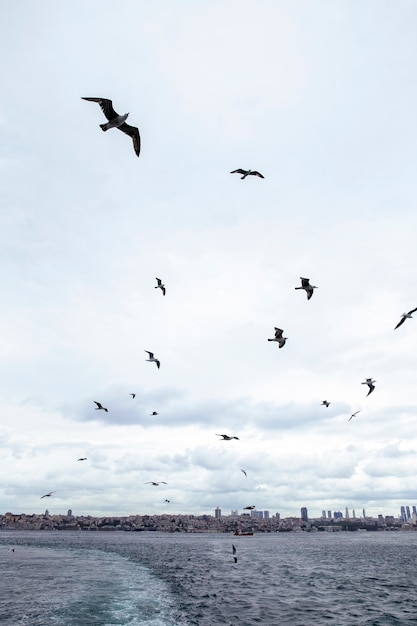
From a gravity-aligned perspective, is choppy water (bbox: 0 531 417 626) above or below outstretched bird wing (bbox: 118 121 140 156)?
below

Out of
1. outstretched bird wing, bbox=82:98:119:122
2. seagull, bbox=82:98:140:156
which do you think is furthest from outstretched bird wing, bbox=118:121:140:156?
outstretched bird wing, bbox=82:98:119:122

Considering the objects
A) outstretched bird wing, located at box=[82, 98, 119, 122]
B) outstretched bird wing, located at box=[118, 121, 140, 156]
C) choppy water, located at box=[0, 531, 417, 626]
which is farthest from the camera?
choppy water, located at box=[0, 531, 417, 626]

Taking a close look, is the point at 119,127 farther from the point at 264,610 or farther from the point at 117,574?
the point at 117,574

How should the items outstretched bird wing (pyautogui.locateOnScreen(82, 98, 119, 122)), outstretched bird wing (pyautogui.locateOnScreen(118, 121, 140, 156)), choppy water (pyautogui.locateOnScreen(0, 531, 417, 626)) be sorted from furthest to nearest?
choppy water (pyautogui.locateOnScreen(0, 531, 417, 626)), outstretched bird wing (pyautogui.locateOnScreen(118, 121, 140, 156)), outstretched bird wing (pyautogui.locateOnScreen(82, 98, 119, 122))

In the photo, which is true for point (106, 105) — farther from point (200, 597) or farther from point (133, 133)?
point (200, 597)

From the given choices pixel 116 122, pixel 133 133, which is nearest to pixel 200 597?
pixel 133 133

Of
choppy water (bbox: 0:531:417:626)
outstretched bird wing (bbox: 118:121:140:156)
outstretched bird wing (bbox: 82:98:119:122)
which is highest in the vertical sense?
outstretched bird wing (bbox: 82:98:119:122)

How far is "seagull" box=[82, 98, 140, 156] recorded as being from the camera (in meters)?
13.0

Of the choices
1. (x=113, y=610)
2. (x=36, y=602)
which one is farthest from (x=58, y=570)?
(x=113, y=610)

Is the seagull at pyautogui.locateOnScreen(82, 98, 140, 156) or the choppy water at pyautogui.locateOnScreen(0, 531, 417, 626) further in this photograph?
the choppy water at pyautogui.locateOnScreen(0, 531, 417, 626)

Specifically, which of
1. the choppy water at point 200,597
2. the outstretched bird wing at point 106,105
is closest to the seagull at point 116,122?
the outstretched bird wing at point 106,105

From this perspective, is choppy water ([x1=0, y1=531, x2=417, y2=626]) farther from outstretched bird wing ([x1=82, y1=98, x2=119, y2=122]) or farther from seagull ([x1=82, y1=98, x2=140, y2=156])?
outstretched bird wing ([x1=82, y1=98, x2=119, y2=122])

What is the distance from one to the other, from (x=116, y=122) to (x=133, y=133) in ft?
1.79

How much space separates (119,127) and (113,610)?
32.7m
